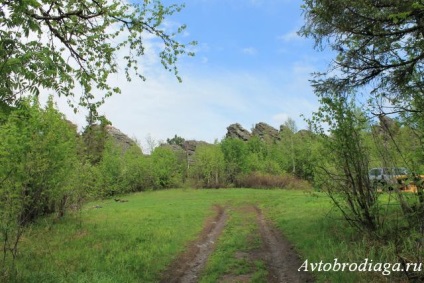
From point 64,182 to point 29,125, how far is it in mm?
4239

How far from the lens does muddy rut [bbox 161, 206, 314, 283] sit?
908cm

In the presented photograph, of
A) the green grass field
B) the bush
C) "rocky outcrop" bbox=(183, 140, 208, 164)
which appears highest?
"rocky outcrop" bbox=(183, 140, 208, 164)

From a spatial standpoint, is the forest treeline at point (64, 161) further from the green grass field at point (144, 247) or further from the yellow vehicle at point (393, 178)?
the green grass field at point (144, 247)

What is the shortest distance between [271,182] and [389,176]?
40.2 m

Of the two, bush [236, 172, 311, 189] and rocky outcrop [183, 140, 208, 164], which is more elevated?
rocky outcrop [183, 140, 208, 164]

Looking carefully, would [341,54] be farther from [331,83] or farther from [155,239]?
[155,239]

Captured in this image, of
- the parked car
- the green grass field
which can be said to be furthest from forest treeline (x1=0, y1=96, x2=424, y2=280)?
the green grass field

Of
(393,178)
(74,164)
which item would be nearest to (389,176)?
(393,178)

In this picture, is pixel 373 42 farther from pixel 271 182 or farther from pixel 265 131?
pixel 265 131

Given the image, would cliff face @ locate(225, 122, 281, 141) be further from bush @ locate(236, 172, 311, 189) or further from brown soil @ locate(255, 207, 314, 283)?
brown soil @ locate(255, 207, 314, 283)

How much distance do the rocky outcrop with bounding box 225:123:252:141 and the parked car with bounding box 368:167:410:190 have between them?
70196mm

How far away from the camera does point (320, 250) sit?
10.2m

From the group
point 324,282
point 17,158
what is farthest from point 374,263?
point 17,158

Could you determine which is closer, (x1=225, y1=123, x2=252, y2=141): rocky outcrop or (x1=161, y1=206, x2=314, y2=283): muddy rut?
(x1=161, y1=206, x2=314, y2=283): muddy rut
